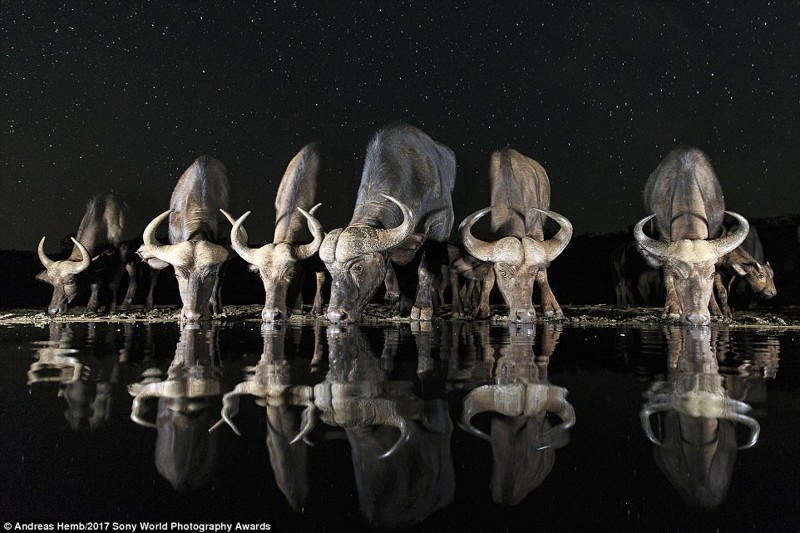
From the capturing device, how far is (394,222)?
774 centimetres

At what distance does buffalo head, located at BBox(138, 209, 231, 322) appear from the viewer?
7723mm

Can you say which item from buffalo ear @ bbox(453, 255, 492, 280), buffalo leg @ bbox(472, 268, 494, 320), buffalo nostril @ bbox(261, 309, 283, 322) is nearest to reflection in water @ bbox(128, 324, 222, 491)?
buffalo nostril @ bbox(261, 309, 283, 322)

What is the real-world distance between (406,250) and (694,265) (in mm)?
3438

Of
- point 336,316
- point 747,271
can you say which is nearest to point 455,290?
point 336,316

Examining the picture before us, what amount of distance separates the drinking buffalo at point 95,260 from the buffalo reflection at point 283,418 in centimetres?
761

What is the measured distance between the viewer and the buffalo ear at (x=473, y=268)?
789 cm

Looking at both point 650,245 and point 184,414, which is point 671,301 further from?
point 184,414

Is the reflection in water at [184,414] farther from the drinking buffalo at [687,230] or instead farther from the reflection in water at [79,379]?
the drinking buffalo at [687,230]

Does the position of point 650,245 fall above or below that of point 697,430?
above

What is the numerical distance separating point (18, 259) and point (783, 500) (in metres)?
15.7

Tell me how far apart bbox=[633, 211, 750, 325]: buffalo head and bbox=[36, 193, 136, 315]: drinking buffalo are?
8.44 meters

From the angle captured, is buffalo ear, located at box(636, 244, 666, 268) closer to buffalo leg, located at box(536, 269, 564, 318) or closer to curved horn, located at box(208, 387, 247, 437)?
buffalo leg, located at box(536, 269, 564, 318)

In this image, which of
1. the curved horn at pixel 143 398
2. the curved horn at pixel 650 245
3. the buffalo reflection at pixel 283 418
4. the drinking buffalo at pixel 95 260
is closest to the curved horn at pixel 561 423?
the buffalo reflection at pixel 283 418

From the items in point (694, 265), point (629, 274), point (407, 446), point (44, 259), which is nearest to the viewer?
point (407, 446)
